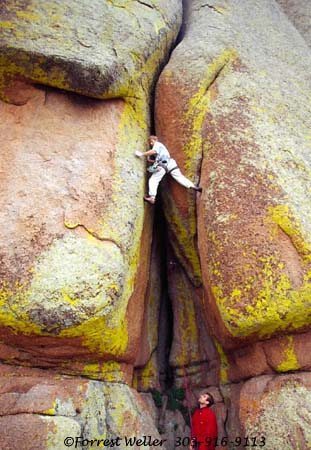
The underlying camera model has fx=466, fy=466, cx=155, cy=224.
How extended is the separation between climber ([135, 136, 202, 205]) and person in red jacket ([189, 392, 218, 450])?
342 cm

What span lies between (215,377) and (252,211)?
311 cm

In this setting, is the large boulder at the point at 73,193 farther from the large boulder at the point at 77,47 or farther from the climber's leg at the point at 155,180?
the climber's leg at the point at 155,180

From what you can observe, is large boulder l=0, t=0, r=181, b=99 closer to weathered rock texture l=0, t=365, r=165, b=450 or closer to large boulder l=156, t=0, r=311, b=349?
large boulder l=156, t=0, r=311, b=349

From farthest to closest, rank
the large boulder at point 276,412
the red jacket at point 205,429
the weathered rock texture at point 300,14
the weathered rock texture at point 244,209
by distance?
the weathered rock texture at point 300,14 < the red jacket at point 205,429 < the weathered rock texture at point 244,209 < the large boulder at point 276,412

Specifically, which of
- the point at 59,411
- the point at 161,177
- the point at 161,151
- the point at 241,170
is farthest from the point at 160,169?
the point at 59,411

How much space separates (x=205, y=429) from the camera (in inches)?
278

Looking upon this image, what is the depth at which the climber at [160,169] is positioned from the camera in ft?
26.2

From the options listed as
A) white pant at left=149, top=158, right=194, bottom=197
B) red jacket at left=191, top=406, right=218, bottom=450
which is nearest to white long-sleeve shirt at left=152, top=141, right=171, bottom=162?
white pant at left=149, top=158, right=194, bottom=197

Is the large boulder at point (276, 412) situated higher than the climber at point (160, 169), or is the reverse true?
the climber at point (160, 169)

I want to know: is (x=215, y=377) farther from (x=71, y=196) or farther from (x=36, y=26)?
(x=36, y=26)

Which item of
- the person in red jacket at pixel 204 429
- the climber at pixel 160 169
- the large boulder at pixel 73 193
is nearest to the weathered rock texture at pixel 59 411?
the large boulder at pixel 73 193

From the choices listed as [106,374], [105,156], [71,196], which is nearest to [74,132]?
[105,156]

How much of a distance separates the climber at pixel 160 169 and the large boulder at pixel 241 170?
232 mm

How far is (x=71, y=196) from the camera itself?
6934 millimetres
